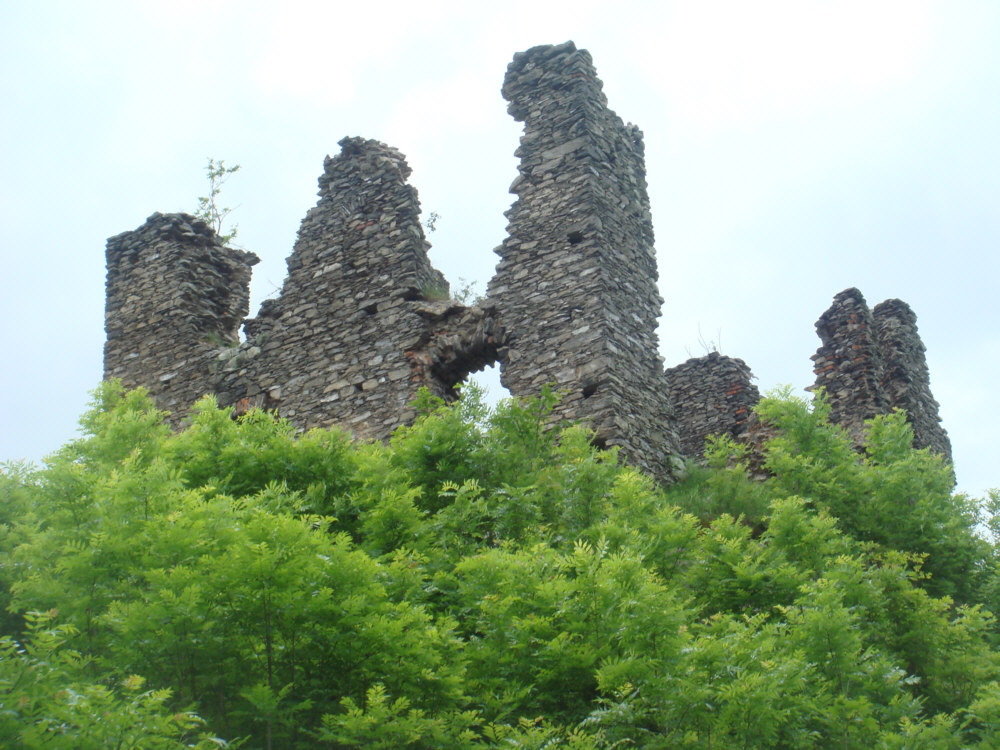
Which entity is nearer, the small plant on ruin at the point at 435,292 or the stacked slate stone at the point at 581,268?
the stacked slate stone at the point at 581,268

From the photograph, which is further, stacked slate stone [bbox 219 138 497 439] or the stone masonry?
stacked slate stone [bbox 219 138 497 439]

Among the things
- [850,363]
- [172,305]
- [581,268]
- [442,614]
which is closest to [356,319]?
[581,268]

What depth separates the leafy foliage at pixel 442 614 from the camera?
197 inches

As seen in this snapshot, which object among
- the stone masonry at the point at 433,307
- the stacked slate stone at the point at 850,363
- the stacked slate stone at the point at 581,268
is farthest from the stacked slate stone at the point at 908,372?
the stacked slate stone at the point at 581,268

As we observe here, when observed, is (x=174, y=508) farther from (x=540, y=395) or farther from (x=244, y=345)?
(x=244, y=345)

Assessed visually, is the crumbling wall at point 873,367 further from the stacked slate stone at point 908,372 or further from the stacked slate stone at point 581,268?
the stacked slate stone at point 581,268

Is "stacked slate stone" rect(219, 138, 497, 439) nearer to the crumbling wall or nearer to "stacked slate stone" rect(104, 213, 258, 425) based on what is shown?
"stacked slate stone" rect(104, 213, 258, 425)

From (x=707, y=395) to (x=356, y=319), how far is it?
591cm

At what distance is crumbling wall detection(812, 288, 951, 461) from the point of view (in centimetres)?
1427

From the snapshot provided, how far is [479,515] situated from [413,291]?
16.5 feet

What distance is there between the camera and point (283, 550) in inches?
207

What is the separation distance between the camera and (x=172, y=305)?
45.1ft

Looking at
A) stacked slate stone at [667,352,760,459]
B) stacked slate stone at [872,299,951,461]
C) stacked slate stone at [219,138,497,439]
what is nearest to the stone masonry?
stacked slate stone at [219,138,497,439]

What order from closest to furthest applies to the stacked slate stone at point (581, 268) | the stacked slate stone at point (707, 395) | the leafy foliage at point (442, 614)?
the leafy foliage at point (442, 614)
the stacked slate stone at point (581, 268)
the stacked slate stone at point (707, 395)
